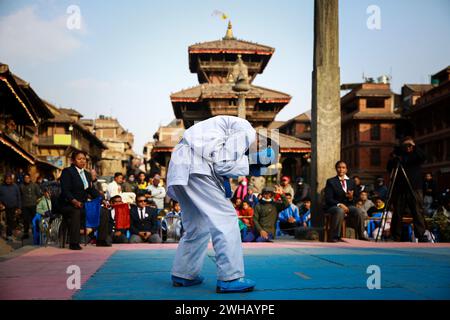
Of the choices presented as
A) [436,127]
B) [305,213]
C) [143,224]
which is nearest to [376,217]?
[305,213]

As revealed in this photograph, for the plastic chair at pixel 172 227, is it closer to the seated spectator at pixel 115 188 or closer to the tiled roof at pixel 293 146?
the seated spectator at pixel 115 188

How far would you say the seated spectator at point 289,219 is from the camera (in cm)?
1182

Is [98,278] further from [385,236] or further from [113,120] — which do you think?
[113,120]

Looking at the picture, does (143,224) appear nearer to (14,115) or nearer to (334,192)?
(334,192)

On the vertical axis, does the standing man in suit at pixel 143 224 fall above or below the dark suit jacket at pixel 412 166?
below

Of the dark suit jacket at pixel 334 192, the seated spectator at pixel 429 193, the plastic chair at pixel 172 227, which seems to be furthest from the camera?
the seated spectator at pixel 429 193

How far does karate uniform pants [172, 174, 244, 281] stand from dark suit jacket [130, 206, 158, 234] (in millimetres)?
5802

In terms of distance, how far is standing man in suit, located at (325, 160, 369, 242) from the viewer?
348 inches

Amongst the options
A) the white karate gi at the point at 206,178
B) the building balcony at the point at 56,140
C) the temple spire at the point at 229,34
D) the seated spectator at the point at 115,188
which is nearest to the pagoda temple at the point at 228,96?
the temple spire at the point at 229,34

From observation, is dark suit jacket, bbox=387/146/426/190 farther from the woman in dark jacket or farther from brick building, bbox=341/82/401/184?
brick building, bbox=341/82/401/184

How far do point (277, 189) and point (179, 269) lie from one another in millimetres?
8505

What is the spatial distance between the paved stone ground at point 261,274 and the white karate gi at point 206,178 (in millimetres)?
361

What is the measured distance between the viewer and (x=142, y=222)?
10.2 metres
